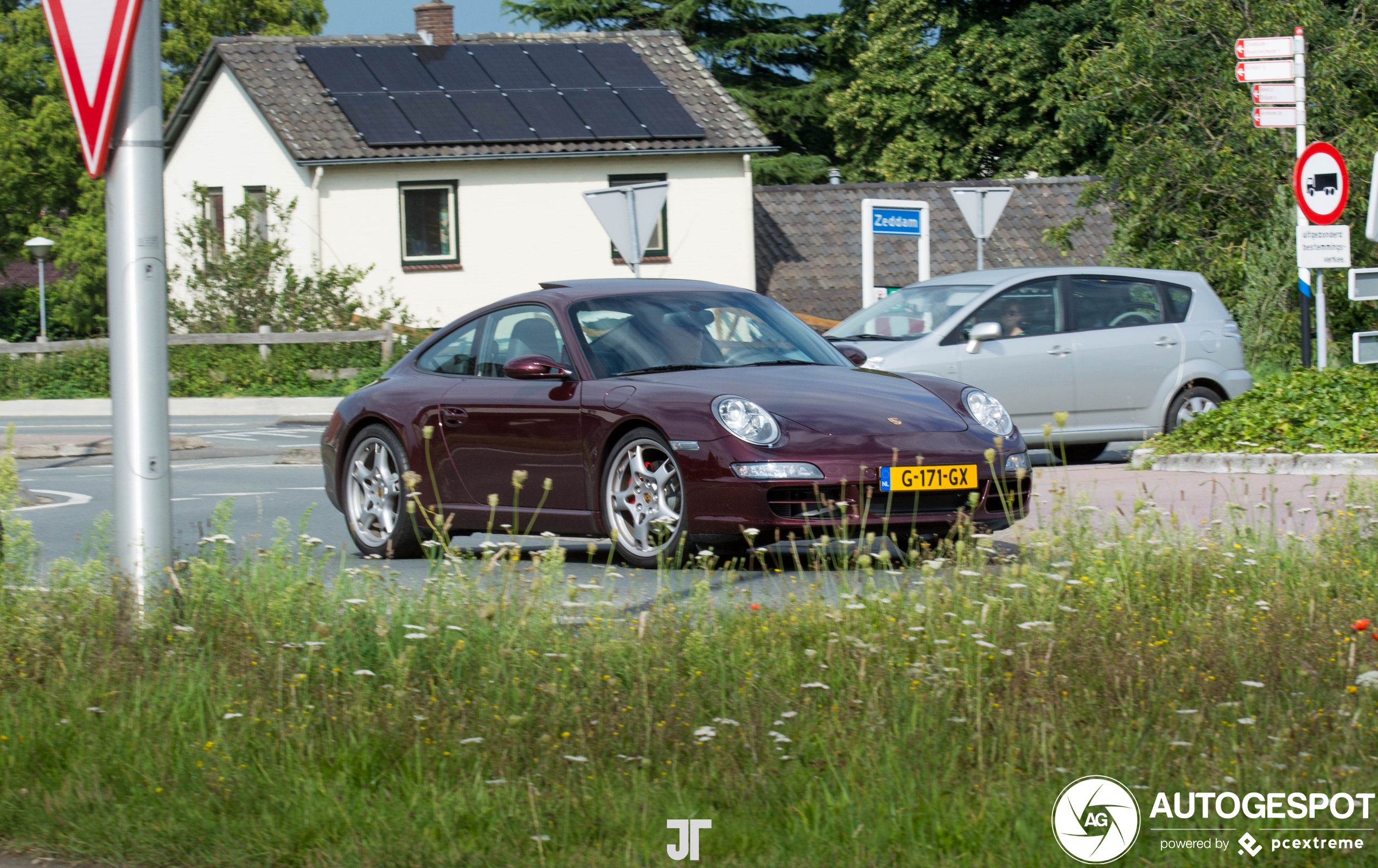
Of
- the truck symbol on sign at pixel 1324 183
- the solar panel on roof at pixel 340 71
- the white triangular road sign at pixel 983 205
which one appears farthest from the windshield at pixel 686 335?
the solar panel on roof at pixel 340 71

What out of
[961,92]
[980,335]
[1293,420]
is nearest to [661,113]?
[961,92]

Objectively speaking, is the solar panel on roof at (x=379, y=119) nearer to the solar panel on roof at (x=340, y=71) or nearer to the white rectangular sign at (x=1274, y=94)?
the solar panel on roof at (x=340, y=71)

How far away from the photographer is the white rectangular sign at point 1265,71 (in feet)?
59.0

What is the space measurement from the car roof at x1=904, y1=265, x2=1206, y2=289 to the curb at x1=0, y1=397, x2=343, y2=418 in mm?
12982

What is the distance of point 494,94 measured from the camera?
3647 cm

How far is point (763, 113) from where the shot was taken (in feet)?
166

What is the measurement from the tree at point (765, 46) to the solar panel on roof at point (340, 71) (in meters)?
12.5

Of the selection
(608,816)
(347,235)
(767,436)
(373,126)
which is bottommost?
(608,816)

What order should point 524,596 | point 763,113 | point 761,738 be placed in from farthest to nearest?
point 763,113 → point 524,596 → point 761,738

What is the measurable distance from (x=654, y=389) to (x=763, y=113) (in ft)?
143

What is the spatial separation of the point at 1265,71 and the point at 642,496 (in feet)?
41.6

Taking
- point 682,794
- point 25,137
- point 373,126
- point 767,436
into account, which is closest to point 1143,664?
point 682,794

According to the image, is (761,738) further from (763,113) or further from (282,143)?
(763,113)

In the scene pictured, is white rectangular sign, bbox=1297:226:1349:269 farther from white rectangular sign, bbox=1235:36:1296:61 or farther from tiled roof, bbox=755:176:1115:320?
tiled roof, bbox=755:176:1115:320
